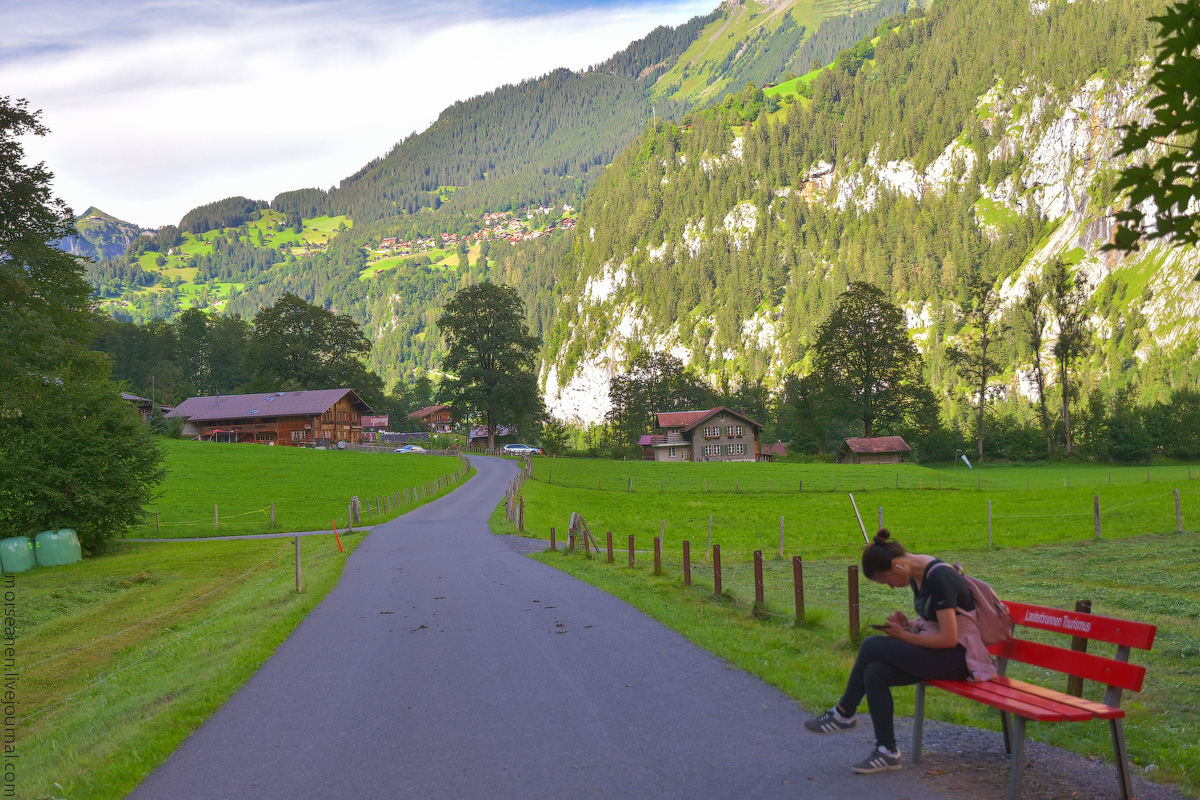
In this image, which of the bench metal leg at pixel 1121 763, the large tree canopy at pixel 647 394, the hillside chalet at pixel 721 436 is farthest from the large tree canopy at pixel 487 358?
the bench metal leg at pixel 1121 763

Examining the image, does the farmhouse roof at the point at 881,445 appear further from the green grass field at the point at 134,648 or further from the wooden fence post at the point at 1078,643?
the wooden fence post at the point at 1078,643

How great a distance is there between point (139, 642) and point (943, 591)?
16.1 meters

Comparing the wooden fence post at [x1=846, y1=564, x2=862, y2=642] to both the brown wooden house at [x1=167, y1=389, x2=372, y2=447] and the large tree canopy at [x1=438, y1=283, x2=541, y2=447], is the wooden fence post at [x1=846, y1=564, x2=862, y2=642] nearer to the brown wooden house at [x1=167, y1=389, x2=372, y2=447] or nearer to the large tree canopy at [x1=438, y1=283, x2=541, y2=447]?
the large tree canopy at [x1=438, y1=283, x2=541, y2=447]

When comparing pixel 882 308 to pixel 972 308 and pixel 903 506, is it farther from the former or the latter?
pixel 903 506

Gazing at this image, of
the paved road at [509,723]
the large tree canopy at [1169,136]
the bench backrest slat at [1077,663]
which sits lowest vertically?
the paved road at [509,723]

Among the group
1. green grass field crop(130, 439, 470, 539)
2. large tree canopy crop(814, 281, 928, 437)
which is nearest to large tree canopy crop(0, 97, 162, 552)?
green grass field crop(130, 439, 470, 539)

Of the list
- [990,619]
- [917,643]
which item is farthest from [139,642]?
[990,619]

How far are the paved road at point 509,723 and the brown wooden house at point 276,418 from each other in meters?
89.5

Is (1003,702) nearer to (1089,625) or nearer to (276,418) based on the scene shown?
(1089,625)

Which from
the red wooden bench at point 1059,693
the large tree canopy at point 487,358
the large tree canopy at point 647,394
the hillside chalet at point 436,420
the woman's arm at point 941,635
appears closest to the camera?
the red wooden bench at point 1059,693

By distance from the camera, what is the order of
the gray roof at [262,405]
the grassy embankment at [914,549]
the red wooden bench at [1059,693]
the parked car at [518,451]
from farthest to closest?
the parked car at [518,451] → the gray roof at [262,405] → the grassy embankment at [914,549] → the red wooden bench at [1059,693]

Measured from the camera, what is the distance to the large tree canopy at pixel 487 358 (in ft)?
294

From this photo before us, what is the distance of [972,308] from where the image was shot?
267 feet

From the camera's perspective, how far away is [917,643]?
5695mm
